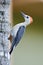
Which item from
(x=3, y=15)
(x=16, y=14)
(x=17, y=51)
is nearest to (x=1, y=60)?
(x=3, y=15)

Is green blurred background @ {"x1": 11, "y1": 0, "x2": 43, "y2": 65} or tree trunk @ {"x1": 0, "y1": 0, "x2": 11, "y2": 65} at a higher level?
tree trunk @ {"x1": 0, "y1": 0, "x2": 11, "y2": 65}

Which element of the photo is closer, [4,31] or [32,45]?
[4,31]

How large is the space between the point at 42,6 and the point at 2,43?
93 centimetres

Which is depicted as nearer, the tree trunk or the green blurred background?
the tree trunk

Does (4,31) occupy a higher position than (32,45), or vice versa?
(4,31)

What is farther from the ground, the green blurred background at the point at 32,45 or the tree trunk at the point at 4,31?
the tree trunk at the point at 4,31

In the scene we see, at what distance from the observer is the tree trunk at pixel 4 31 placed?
7.41 feet

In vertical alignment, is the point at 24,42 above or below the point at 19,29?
below

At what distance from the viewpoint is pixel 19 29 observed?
85.2 inches

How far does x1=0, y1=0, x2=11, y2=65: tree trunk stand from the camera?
226 cm

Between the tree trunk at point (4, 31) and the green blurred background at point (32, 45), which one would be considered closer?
the tree trunk at point (4, 31)

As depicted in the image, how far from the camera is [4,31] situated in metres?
2.28

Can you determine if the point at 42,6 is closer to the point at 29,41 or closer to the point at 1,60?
the point at 29,41

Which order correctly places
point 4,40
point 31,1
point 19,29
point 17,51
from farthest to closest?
point 17,51
point 31,1
point 4,40
point 19,29
